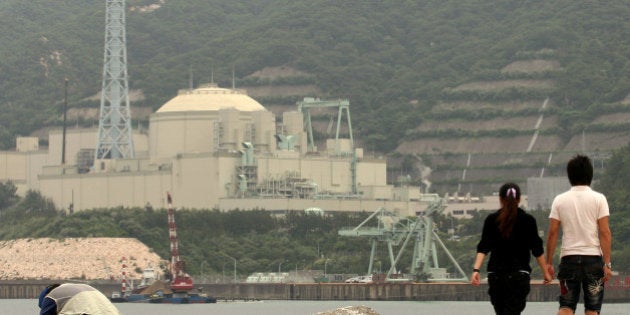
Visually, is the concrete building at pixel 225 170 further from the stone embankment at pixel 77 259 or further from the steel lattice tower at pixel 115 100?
the stone embankment at pixel 77 259

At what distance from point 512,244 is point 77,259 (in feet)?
360

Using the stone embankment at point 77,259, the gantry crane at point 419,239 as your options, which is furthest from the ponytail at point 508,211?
the stone embankment at point 77,259

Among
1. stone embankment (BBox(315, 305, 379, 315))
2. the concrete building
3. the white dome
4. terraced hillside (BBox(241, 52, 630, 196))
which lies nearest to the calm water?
the concrete building

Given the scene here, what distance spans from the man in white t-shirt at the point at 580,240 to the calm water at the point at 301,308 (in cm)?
5986

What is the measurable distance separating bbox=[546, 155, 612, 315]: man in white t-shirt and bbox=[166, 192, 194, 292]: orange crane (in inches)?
3772

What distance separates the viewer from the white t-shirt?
61.2 ft

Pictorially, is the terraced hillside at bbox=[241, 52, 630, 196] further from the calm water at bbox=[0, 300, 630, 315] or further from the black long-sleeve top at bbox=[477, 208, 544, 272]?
the black long-sleeve top at bbox=[477, 208, 544, 272]

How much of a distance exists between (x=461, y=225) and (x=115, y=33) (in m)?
27.6

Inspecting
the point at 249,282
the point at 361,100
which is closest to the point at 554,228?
the point at 249,282

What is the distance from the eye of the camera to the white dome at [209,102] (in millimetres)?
139250

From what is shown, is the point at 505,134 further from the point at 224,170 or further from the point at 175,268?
the point at 175,268

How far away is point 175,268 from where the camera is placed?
386 ft

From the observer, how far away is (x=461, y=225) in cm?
14012

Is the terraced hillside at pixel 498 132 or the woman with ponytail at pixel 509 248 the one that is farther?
the terraced hillside at pixel 498 132
